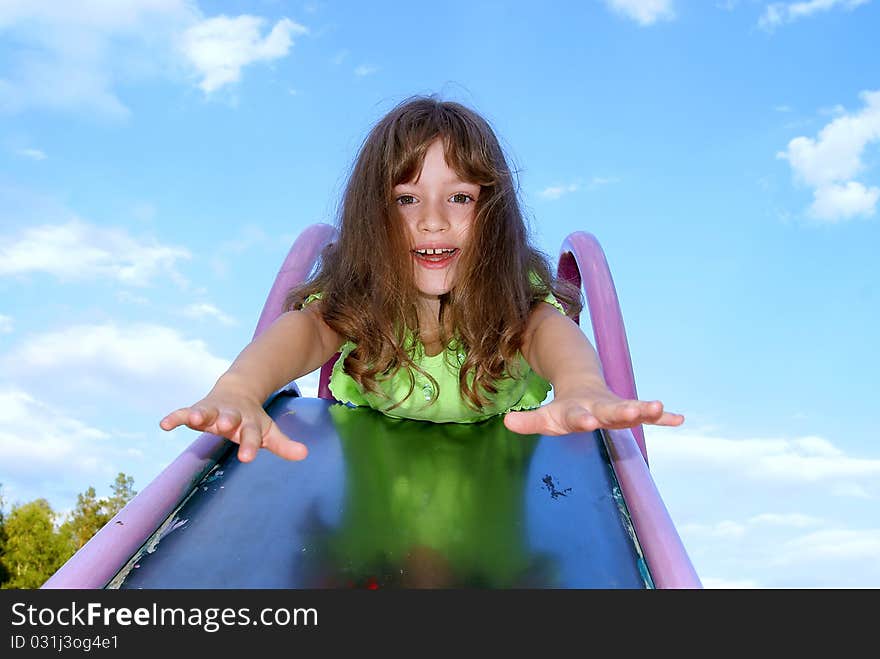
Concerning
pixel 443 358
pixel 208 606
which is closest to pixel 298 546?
pixel 208 606

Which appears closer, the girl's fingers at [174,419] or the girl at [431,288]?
the girl's fingers at [174,419]

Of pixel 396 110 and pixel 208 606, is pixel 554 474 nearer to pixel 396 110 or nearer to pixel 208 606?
pixel 208 606

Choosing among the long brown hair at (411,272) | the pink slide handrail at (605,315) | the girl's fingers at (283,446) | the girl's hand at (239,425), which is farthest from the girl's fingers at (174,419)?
the pink slide handrail at (605,315)

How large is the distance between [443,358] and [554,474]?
46 cm

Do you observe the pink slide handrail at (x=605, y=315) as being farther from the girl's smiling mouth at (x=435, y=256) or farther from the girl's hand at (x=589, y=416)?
the girl's hand at (x=589, y=416)

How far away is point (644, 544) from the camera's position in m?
1.34

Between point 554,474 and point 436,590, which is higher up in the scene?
point 554,474

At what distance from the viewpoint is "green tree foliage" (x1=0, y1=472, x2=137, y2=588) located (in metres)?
14.7

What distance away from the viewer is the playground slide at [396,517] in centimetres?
127

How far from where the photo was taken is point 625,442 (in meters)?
1.71

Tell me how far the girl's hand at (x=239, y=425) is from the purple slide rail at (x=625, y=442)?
54cm

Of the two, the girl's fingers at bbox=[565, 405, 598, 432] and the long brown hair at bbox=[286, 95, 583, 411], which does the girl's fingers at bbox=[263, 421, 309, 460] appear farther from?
the long brown hair at bbox=[286, 95, 583, 411]

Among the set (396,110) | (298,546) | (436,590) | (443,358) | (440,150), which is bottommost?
(436,590)

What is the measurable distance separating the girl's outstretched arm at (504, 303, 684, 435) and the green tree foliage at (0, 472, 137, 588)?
47.0 ft
